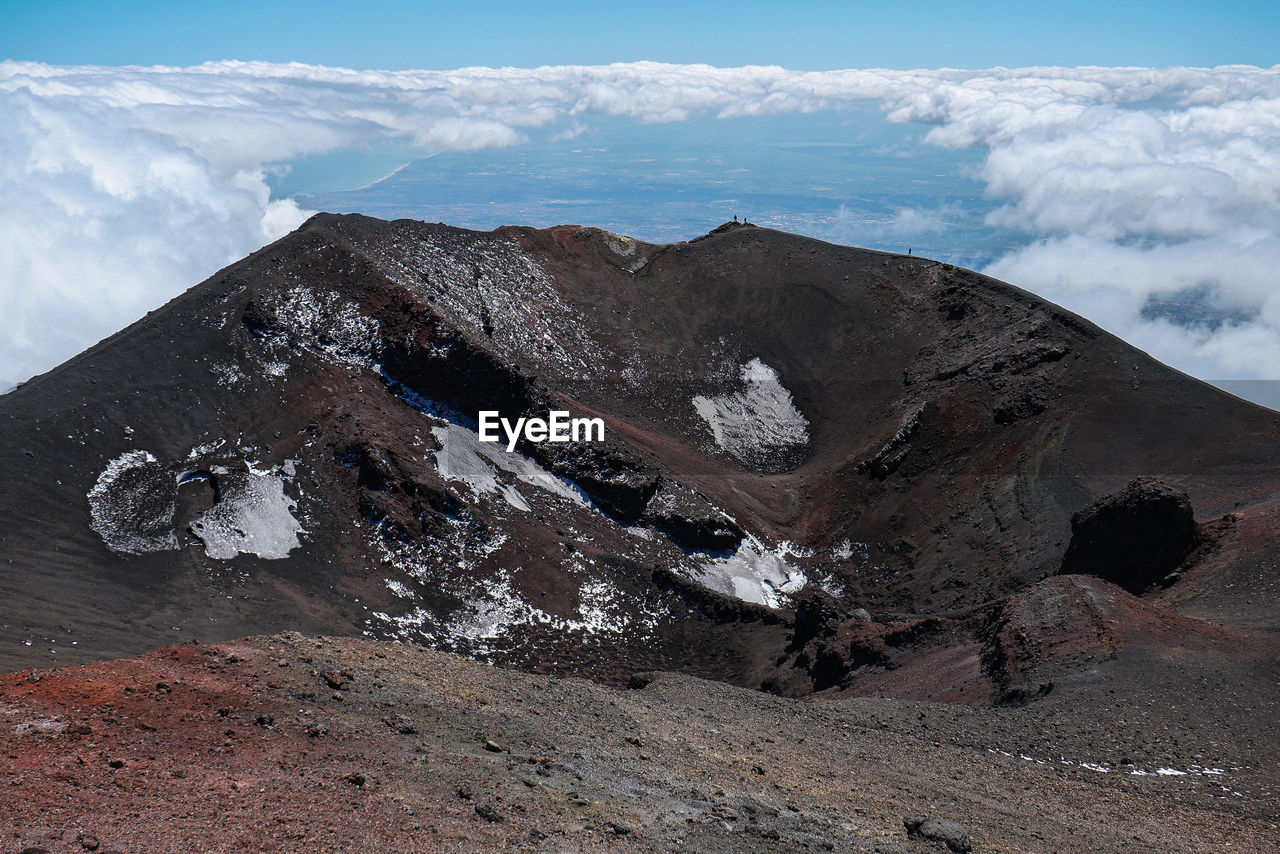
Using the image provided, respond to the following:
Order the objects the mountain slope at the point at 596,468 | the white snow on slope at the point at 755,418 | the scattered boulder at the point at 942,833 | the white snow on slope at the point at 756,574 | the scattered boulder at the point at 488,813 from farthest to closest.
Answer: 1. the white snow on slope at the point at 755,418
2. the white snow on slope at the point at 756,574
3. the mountain slope at the point at 596,468
4. the scattered boulder at the point at 942,833
5. the scattered boulder at the point at 488,813

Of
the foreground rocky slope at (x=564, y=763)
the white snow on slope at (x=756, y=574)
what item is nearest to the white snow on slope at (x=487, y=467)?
the white snow on slope at (x=756, y=574)

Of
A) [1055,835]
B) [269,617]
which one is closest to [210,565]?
[269,617]

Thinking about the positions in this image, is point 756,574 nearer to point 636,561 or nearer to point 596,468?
point 636,561

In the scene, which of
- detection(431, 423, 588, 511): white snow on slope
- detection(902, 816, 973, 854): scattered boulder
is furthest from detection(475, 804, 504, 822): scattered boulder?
detection(431, 423, 588, 511): white snow on slope

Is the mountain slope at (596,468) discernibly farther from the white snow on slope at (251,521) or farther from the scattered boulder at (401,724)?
the scattered boulder at (401,724)

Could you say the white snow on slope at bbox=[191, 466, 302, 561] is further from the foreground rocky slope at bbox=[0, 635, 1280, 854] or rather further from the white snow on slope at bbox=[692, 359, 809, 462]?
the white snow on slope at bbox=[692, 359, 809, 462]
